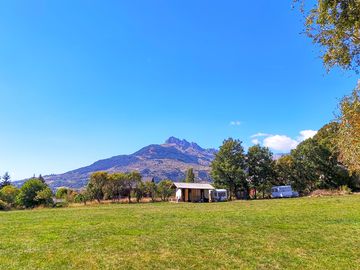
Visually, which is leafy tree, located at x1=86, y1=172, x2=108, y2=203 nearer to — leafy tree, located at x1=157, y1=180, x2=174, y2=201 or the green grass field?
leafy tree, located at x1=157, y1=180, x2=174, y2=201

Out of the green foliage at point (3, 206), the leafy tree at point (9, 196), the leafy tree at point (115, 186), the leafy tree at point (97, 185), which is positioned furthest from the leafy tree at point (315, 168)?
the green foliage at point (3, 206)

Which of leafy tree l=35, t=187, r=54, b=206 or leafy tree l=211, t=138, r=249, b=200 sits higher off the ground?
leafy tree l=211, t=138, r=249, b=200

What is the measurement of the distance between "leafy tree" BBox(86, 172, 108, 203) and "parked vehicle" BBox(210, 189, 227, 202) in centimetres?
2167

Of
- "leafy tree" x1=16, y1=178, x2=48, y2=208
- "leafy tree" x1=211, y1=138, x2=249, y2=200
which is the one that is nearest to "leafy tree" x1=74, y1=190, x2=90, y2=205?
"leafy tree" x1=16, y1=178, x2=48, y2=208

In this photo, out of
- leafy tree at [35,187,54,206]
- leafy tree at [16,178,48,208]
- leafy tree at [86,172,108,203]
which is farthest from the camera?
leafy tree at [86,172,108,203]

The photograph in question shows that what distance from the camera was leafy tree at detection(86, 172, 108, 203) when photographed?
185ft

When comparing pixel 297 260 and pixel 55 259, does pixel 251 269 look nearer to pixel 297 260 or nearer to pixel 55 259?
pixel 297 260

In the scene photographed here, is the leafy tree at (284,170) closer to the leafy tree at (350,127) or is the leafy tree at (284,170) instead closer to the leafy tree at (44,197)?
the leafy tree at (44,197)

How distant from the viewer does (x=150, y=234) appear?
14883 mm

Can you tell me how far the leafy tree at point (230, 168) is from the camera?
222ft

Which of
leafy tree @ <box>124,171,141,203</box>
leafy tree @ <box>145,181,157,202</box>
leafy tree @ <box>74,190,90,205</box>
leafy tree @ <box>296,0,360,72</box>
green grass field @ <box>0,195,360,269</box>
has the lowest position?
green grass field @ <box>0,195,360,269</box>

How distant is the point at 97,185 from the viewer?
2233 inches

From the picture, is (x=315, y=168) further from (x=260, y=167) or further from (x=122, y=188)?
(x=122, y=188)

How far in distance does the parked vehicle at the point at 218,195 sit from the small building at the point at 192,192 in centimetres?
104
